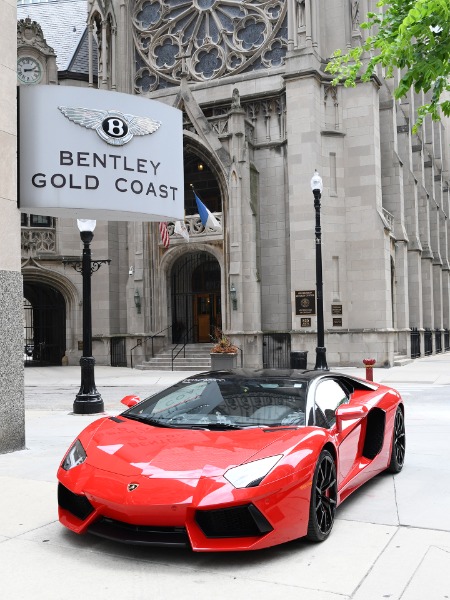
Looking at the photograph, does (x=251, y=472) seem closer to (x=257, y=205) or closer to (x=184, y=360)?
(x=184, y=360)

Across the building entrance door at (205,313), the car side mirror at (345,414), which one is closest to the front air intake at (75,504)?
the car side mirror at (345,414)

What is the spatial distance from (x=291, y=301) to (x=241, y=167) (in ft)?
18.8

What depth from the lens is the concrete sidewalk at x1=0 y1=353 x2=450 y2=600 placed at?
4.09 m

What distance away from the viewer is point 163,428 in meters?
5.54

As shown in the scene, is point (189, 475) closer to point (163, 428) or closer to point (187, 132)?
point (163, 428)

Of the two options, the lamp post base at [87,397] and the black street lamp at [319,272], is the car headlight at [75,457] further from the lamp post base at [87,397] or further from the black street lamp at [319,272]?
the black street lamp at [319,272]

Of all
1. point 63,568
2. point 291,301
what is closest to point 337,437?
point 63,568

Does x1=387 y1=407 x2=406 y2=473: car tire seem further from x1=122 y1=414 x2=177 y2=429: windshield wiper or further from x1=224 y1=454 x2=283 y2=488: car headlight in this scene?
x1=224 y1=454 x2=283 y2=488: car headlight

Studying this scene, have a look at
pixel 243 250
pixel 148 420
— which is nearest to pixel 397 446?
pixel 148 420

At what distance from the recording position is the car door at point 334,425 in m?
5.64

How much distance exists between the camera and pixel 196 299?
31359 millimetres

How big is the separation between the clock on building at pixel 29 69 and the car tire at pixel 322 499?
3146cm

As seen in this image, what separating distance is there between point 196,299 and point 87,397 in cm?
1848

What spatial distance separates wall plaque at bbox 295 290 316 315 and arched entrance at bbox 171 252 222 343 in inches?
208
